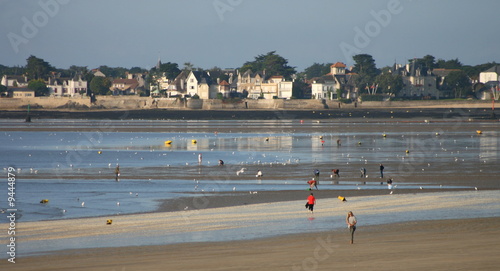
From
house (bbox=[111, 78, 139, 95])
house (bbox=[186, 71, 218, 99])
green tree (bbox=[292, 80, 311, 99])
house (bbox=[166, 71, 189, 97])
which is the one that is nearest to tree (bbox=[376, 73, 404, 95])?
green tree (bbox=[292, 80, 311, 99])

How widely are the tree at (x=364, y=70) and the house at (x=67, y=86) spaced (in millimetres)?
64622

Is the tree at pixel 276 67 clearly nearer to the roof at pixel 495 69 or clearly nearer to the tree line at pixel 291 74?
the tree line at pixel 291 74

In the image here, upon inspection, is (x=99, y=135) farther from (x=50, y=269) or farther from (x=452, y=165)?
(x=50, y=269)

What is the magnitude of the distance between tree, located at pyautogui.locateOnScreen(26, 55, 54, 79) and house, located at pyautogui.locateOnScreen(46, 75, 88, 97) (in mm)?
10917

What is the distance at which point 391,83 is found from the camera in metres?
145

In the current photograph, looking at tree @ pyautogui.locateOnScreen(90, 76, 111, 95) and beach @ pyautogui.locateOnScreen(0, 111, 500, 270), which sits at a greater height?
tree @ pyautogui.locateOnScreen(90, 76, 111, 95)

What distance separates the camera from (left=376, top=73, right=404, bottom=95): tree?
475ft

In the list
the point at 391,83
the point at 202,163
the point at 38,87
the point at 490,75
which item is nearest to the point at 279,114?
the point at 391,83

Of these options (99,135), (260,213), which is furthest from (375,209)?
Answer: (99,135)

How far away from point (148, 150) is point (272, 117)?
217 ft

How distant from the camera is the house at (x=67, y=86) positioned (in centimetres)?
16475

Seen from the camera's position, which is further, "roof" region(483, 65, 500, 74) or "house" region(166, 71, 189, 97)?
"roof" region(483, 65, 500, 74)

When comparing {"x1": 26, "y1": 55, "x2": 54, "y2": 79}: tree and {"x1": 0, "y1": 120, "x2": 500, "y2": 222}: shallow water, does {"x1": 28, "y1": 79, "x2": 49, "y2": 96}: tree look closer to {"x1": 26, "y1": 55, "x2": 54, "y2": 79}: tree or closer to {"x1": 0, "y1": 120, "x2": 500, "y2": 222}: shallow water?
{"x1": 26, "y1": 55, "x2": 54, "y2": 79}: tree

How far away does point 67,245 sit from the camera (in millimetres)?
19016
